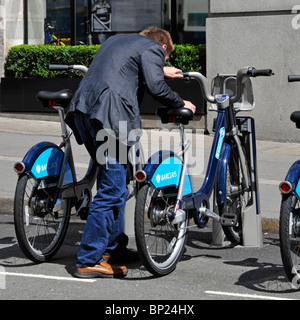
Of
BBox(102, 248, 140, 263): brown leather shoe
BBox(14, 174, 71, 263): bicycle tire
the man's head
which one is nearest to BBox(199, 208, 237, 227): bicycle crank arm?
BBox(102, 248, 140, 263): brown leather shoe

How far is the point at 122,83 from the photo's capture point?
5465mm

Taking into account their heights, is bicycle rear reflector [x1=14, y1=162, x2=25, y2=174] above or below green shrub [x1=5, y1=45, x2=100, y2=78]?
below

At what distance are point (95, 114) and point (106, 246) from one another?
0.95 meters

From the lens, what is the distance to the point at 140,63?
18.1ft

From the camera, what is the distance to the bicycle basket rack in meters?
6.07

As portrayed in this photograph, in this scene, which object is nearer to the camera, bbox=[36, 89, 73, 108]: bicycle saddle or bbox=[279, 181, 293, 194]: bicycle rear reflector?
bbox=[279, 181, 293, 194]: bicycle rear reflector

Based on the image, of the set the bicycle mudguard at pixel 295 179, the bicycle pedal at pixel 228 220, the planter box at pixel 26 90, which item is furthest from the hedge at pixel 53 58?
the bicycle mudguard at pixel 295 179

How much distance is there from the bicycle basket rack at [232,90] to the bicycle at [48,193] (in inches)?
33.7

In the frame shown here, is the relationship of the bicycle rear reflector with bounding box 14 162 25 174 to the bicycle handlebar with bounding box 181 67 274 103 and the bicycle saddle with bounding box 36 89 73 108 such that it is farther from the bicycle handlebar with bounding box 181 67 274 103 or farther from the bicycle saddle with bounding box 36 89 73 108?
the bicycle handlebar with bounding box 181 67 274 103

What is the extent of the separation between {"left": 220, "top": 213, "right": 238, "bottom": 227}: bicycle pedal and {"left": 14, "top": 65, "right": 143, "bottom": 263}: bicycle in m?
0.77

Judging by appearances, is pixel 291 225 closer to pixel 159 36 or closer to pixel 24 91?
pixel 159 36

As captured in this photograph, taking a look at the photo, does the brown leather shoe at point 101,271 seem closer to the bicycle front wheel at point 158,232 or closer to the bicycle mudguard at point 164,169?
the bicycle front wheel at point 158,232

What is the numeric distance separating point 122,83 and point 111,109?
0.72 feet

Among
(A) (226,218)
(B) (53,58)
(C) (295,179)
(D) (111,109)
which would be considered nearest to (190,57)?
(B) (53,58)
